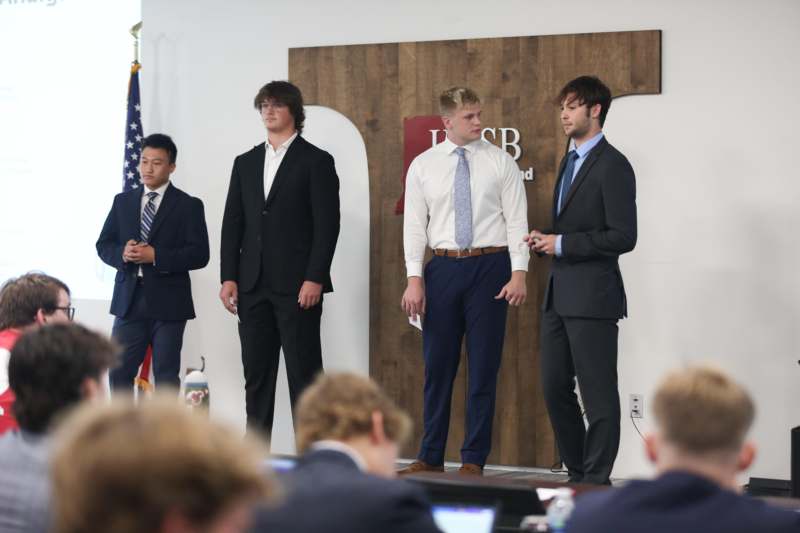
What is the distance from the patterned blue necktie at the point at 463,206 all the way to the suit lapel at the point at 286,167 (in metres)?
0.82

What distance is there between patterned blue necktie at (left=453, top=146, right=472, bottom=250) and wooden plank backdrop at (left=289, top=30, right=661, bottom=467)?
0.79 m

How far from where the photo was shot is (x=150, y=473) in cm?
104

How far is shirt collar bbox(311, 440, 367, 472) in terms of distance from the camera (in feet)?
6.25

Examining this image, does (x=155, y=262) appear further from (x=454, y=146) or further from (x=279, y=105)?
(x=454, y=146)

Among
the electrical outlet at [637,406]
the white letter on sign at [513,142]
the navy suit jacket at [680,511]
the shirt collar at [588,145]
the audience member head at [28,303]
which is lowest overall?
the electrical outlet at [637,406]

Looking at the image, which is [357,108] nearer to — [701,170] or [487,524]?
[701,170]

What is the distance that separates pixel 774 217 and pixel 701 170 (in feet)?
1.33

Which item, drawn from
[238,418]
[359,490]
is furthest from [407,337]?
[359,490]

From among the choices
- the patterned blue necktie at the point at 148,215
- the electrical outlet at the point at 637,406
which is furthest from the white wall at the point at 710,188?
the patterned blue necktie at the point at 148,215

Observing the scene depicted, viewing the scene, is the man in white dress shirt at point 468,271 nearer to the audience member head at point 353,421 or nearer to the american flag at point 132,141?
the american flag at point 132,141

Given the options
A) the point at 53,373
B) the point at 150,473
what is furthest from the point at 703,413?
the point at 53,373

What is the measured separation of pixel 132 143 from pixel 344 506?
4908 millimetres

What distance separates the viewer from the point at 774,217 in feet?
16.9

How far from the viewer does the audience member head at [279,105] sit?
517 centimetres
